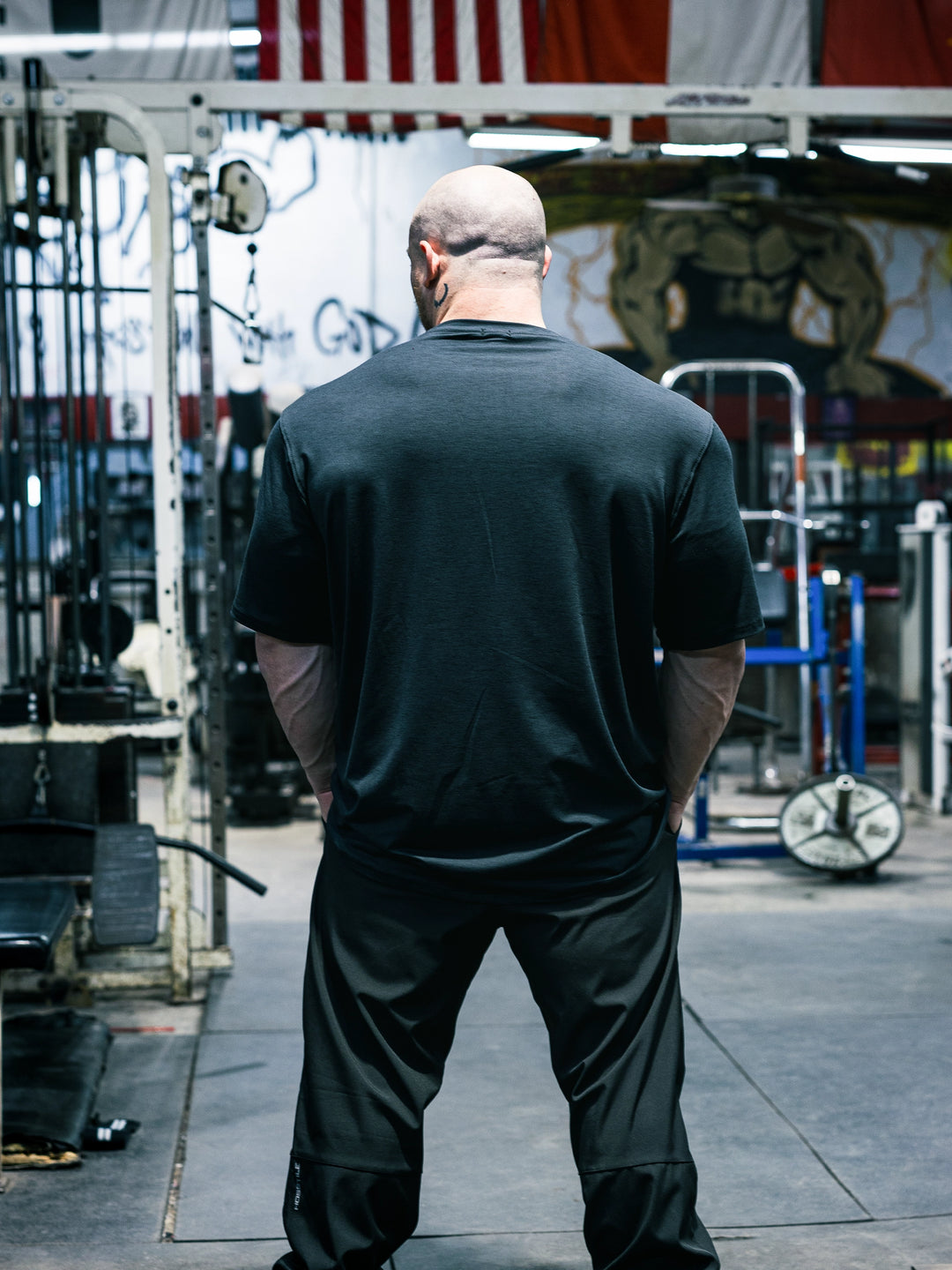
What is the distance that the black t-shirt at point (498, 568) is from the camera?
62.6 inches

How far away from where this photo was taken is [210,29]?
4.68 metres

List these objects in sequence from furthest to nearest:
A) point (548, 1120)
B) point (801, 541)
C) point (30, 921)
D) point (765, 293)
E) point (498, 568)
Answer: point (765, 293), point (801, 541), point (548, 1120), point (30, 921), point (498, 568)

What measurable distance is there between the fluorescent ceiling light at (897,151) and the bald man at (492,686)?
4.96m

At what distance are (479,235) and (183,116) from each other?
245cm

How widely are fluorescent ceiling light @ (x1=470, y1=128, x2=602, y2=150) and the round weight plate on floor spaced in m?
2.71

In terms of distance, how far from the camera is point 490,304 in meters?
1.67

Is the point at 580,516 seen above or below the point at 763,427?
below

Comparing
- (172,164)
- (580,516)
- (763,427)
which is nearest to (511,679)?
(580,516)

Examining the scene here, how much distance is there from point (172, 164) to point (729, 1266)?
9605mm

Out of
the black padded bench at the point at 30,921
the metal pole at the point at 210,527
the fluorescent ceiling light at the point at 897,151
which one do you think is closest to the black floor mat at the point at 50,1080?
the black padded bench at the point at 30,921

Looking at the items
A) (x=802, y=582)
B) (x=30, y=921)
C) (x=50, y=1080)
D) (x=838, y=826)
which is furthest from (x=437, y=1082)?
(x=802, y=582)

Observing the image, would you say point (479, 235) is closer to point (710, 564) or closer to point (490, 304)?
point (490, 304)

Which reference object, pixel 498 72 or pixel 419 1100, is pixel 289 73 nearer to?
pixel 498 72

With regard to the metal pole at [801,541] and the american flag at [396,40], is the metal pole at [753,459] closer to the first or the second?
the metal pole at [801,541]
